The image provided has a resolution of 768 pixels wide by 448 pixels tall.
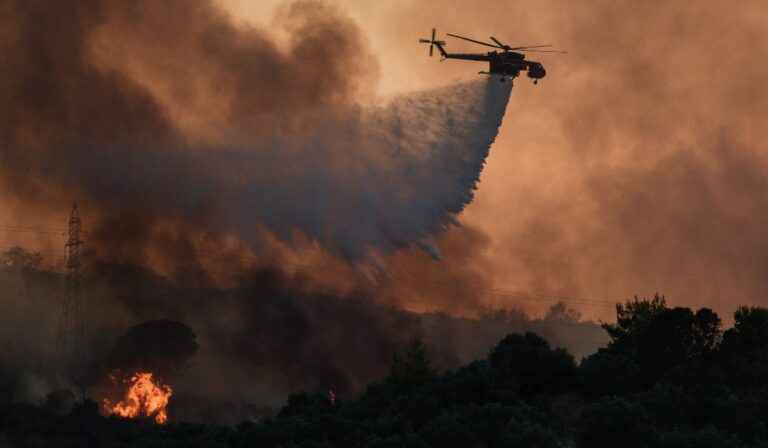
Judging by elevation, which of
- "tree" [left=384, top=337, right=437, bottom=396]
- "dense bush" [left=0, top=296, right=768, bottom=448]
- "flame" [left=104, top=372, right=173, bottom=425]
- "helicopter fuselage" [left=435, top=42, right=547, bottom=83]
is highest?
"helicopter fuselage" [left=435, top=42, right=547, bottom=83]

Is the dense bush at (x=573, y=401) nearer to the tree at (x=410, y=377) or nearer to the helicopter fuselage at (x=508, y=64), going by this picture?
the tree at (x=410, y=377)

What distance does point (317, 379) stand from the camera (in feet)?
651

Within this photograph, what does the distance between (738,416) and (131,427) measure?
313ft

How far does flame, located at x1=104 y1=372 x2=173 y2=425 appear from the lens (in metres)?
191

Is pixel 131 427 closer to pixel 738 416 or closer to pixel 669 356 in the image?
pixel 669 356

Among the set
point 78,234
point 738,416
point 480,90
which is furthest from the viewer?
point 78,234

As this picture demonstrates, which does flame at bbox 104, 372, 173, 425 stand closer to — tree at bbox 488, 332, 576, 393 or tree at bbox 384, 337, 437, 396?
tree at bbox 384, 337, 437, 396

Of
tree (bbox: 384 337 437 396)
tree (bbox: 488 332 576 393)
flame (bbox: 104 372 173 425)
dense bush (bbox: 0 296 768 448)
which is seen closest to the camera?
dense bush (bbox: 0 296 768 448)

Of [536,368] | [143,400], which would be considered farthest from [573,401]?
[143,400]

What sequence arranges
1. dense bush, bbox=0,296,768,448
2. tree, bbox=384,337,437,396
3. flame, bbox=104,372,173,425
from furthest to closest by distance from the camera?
flame, bbox=104,372,173,425 → tree, bbox=384,337,437,396 → dense bush, bbox=0,296,768,448

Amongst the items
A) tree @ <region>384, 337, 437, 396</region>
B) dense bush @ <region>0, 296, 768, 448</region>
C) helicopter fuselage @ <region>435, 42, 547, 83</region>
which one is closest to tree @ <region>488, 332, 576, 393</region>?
dense bush @ <region>0, 296, 768, 448</region>

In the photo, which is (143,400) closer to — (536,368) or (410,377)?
(410,377)

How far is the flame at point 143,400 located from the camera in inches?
7530

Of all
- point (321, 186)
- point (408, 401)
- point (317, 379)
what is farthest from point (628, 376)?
point (317, 379)
